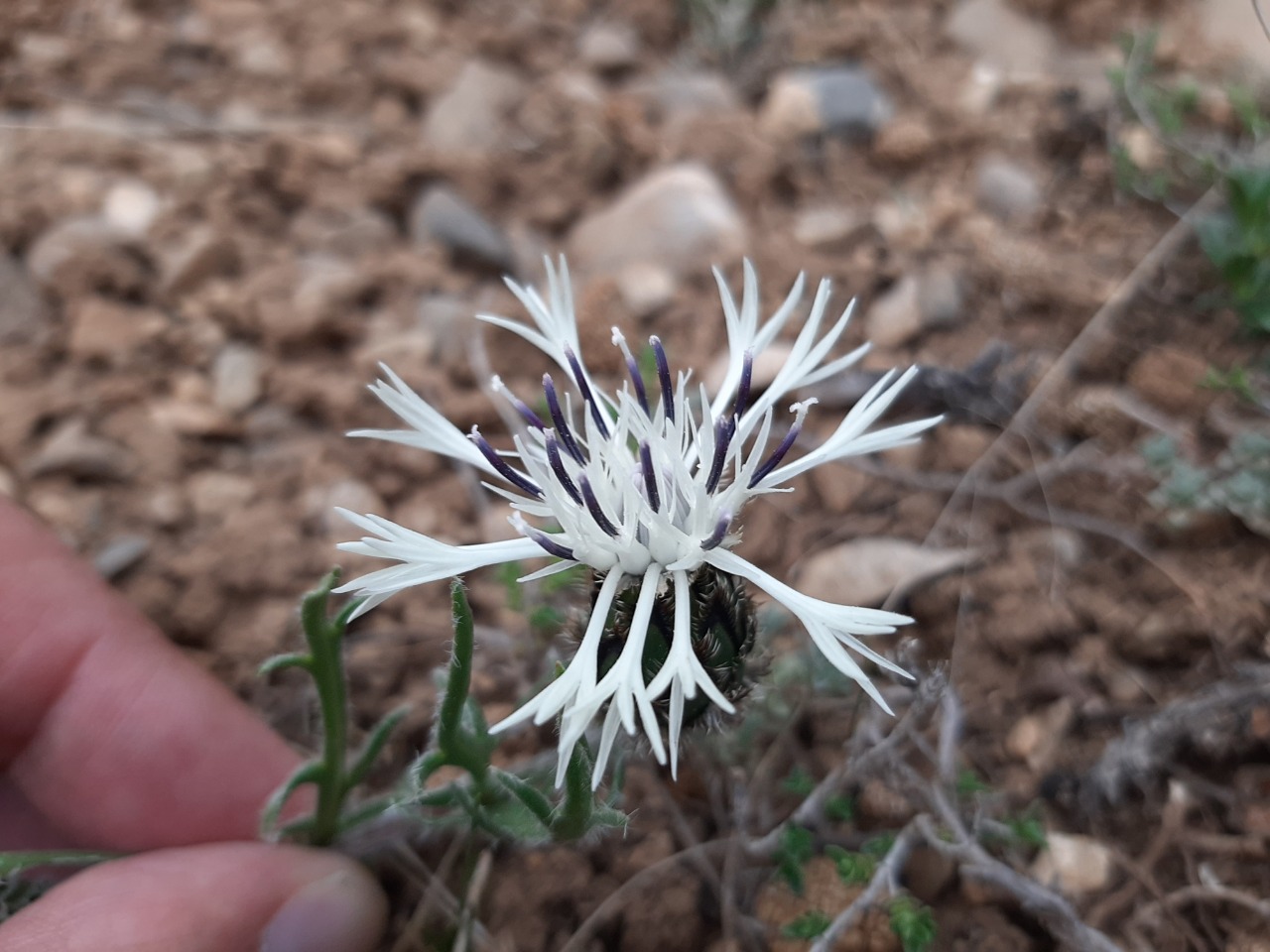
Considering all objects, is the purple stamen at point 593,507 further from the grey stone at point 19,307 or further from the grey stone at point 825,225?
the grey stone at point 19,307

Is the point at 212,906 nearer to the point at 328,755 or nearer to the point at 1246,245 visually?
the point at 328,755

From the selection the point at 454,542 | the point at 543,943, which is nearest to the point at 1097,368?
the point at 454,542

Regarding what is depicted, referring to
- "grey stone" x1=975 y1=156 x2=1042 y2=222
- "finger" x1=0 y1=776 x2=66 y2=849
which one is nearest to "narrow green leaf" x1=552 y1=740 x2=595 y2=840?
"finger" x1=0 y1=776 x2=66 y2=849

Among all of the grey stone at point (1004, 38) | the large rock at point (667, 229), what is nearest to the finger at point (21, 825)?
the large rock at point (667, 229)

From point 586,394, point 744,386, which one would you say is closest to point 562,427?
point 586,394

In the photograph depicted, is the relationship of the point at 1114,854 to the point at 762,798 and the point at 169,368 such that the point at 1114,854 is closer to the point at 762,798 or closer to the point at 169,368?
the point at 762,798

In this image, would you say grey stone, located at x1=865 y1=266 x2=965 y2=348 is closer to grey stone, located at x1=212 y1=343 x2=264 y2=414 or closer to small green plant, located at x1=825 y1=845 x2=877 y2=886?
small green plant, located at x1=825 y1=845 x2=877 y2=886

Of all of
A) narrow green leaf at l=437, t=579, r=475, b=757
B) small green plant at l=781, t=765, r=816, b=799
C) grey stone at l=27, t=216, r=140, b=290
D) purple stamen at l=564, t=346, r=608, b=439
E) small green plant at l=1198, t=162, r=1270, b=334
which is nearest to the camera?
narrow green leaf at l=437, t=579, r=475, b=757
